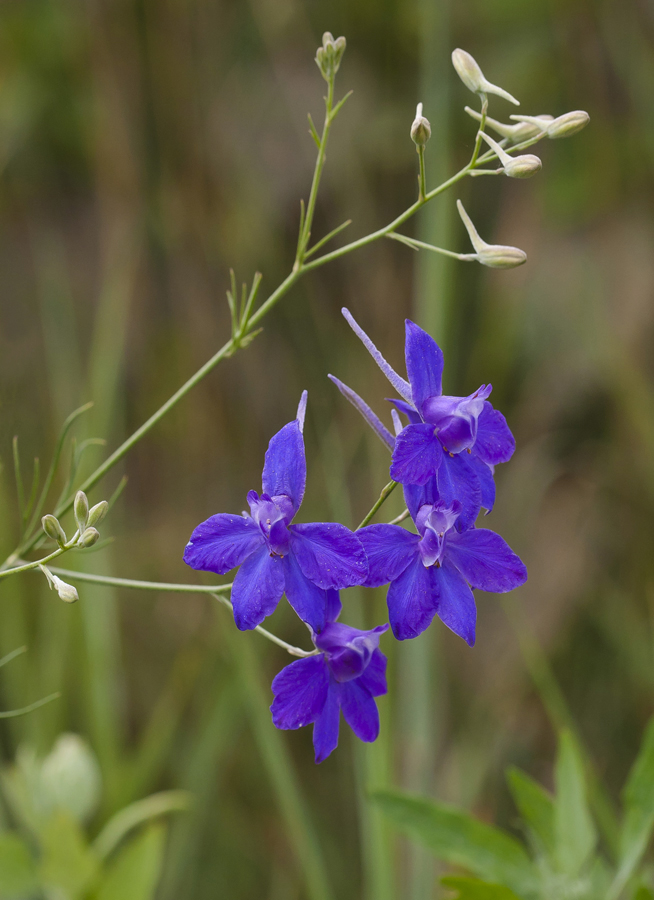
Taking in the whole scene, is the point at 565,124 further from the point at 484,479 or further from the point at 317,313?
the point at 317,313

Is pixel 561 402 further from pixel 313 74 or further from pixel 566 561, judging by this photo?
pixel 313 74

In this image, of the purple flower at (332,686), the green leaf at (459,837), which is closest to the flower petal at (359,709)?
the purple flower at (332,686)

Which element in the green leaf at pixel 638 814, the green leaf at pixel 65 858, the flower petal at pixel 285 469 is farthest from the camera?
the green leaf at pixel 65 858

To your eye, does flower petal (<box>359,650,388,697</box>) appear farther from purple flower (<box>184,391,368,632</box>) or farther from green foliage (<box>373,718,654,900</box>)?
green foliage (<box>373,718,654,900</box>)

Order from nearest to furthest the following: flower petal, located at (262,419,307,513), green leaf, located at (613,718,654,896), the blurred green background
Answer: flower petal, located at (262,419,307,513) → green leaf, located at (613,718,654,896) → the blurred green background

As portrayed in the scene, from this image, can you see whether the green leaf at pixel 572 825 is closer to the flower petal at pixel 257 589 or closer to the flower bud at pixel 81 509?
the flower petal at pixel 257 589

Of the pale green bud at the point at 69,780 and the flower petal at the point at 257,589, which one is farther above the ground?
the flower petal at the point at 257,589

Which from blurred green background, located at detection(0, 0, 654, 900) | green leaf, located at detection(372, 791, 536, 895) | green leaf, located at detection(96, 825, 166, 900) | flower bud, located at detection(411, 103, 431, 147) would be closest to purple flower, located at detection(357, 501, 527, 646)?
flower bud, located at detection(411, 103, 431, 147)

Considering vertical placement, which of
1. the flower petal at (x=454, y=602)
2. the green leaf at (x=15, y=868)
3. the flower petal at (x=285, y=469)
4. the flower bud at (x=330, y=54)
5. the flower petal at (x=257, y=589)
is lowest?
the green leaf at (x=15, y=868)

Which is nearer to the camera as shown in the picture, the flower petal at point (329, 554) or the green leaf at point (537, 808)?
the flower petal at point (329, 554)
